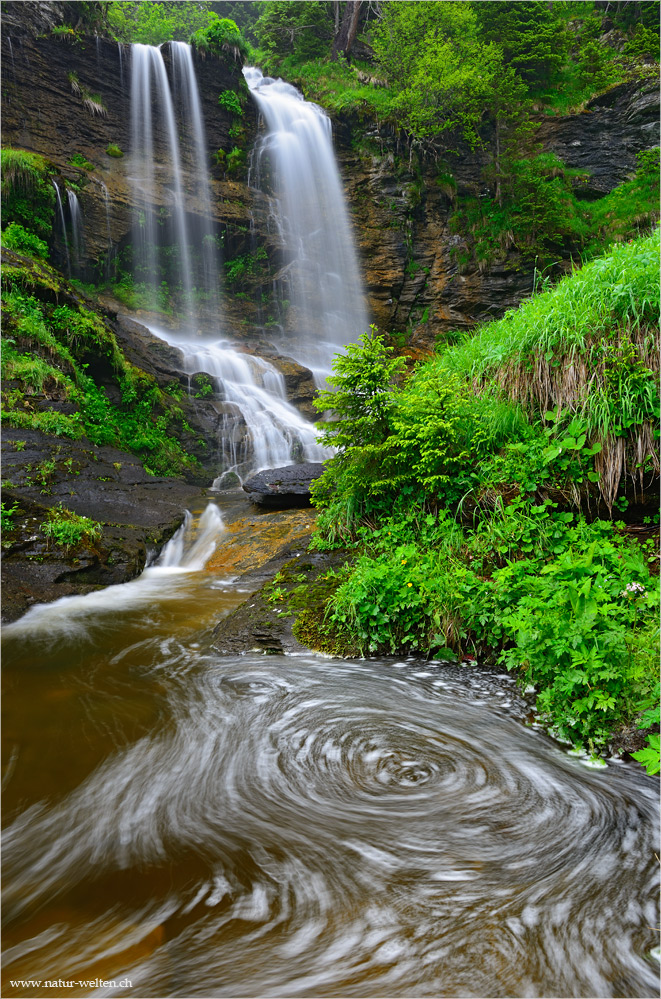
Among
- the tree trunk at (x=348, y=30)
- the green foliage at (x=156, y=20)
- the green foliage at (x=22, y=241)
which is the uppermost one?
the green foliage at (x=156, y=20)

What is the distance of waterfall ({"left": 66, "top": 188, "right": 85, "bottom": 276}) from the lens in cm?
1678

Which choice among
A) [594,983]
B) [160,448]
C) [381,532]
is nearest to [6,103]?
[160,448]

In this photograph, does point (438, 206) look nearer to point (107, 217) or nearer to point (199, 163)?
point (199, 163)

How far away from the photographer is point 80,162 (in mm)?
18344

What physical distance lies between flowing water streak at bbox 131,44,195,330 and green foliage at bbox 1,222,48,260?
6.08 metres

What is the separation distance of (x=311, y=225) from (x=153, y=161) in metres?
6.89

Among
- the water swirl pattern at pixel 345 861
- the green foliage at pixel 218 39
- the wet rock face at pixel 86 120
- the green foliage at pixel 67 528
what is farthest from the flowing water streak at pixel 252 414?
the green foliage at pixel 218 39

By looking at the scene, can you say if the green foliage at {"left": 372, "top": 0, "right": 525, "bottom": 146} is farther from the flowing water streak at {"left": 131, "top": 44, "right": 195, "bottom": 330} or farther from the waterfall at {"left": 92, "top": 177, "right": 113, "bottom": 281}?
the waterfall at {"left": 92, "top": 177, "right": 113, "bottom": 281}

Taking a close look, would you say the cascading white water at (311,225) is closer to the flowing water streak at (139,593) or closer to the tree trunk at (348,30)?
the tree trunk at (348,30)

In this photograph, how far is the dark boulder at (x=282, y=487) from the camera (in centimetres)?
913

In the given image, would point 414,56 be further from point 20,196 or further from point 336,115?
point 20,196

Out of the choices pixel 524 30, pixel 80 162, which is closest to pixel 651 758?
pixel 80 162

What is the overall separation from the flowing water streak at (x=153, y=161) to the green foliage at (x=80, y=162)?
160 cm

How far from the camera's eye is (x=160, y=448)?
41.4 ft
